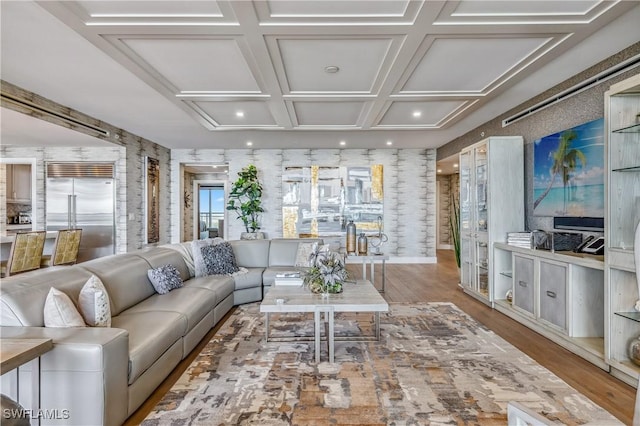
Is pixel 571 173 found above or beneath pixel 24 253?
above

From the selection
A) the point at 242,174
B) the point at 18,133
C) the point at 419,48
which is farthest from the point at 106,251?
the point at 419,48

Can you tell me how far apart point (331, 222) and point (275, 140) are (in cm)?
237

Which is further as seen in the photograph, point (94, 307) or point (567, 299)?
point (567, 299)

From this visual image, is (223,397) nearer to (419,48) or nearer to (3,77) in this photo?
(419,48)

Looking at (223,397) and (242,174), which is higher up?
(242,174)

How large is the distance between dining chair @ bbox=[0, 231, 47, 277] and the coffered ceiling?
187cm

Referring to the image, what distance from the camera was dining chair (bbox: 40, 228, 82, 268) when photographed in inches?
189

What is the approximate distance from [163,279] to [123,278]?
0.47 m

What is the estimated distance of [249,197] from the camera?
304 inches

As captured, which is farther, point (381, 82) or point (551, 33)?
point (381, 82)

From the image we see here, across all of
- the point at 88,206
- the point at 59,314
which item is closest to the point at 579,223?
the point at 59,314

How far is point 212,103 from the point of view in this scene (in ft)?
14.6

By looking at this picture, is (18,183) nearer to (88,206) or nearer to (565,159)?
(88,206)

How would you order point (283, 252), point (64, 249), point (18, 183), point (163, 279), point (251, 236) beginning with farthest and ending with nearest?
1. point (251, 236)
2. point (18, 183)
3. point (283, 252)
4. point (64, 249)
5. point (163, 279)
